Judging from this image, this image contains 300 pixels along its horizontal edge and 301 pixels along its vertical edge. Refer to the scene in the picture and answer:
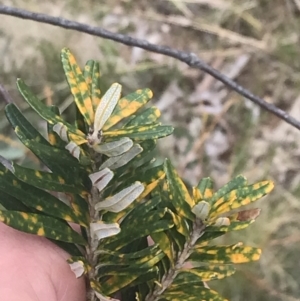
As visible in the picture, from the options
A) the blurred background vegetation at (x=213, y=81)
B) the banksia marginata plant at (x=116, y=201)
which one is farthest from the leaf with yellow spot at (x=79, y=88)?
the blurred background vegetation at (x=213, y=81)

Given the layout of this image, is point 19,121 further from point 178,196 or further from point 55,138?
point 178,196

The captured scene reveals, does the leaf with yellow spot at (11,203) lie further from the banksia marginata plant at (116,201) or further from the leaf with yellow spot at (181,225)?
the leaf with yellow spot at (181,225)

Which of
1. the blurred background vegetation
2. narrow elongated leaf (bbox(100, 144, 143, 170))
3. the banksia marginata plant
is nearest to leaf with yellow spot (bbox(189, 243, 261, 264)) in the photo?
the banksia marginata plant

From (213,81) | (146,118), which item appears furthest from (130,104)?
(213,81)

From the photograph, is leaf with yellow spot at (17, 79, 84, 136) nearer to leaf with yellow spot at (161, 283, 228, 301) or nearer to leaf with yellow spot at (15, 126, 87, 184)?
leaf with yellow spot at (15, 126, 87, 184)

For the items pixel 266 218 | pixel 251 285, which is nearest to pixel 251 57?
pixel 266 218

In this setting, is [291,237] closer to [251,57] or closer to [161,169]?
[251,57]
